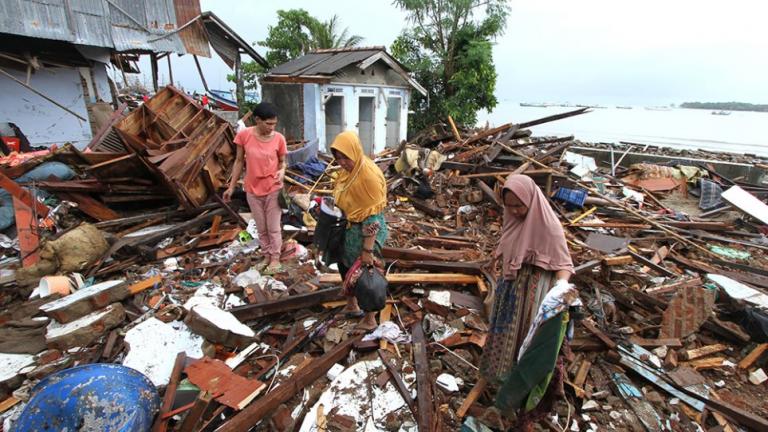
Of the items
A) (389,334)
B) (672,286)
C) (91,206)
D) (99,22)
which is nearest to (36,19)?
(99,22)

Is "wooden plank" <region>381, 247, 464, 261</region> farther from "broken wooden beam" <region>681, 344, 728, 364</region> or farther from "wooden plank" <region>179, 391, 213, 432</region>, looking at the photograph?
"wooden plank" <region>179, 391, 213, 432</region>

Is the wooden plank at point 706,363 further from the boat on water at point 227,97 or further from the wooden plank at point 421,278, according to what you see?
the boat on water at point 227,97

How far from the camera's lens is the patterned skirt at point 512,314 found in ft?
7.97

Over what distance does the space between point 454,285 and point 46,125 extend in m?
11.7

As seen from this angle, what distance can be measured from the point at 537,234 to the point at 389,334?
1912mm

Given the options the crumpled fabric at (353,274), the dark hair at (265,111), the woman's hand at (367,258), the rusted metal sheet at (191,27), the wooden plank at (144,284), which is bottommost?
the wooden plank at (144,284)

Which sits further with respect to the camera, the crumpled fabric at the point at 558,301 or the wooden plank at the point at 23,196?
the wooden plank at the point at 23,196

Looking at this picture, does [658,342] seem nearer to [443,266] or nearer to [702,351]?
[702,351]

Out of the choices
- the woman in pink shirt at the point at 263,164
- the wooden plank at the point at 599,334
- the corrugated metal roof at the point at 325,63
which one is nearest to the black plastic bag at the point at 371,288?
the woman in pink shirt at the point at 263,164

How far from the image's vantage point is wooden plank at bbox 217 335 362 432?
2.47 meters

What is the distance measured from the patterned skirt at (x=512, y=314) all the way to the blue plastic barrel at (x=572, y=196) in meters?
6.27

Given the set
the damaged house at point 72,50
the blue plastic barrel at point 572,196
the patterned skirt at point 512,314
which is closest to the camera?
the patterned skirt at point 512,314

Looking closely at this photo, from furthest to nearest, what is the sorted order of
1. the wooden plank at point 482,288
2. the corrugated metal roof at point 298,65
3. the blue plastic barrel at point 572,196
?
1. the corrugated metal roof at point 298,65
2. the blue plastic barrel at point 572,196
3. the wooden plank at point 482,288

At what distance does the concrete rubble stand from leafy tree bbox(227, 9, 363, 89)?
41.1 ft
